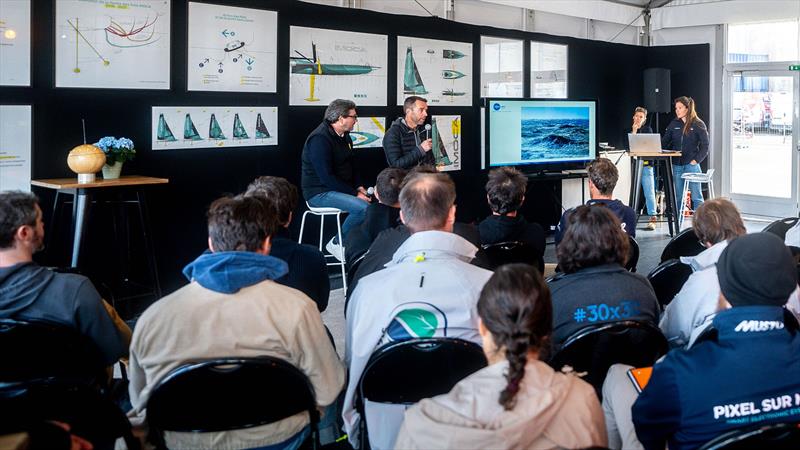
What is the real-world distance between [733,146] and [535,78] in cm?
Answer: 378

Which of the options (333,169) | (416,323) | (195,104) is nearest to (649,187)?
(333,169)

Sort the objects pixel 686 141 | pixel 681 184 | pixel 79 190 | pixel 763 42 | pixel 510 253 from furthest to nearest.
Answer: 1. pixel 763 42
2. pixel 681 184
3. pixel 686 141
4. pixel 79 190
5. pixel 510 253

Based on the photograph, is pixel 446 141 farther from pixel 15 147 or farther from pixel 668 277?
pixel 668 277

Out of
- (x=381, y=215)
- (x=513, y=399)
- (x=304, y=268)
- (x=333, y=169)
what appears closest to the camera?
(x=513, y=399)

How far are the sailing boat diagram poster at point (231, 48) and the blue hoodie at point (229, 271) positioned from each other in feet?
13.2

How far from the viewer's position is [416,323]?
91.9 inches

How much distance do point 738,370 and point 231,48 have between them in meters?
5.11

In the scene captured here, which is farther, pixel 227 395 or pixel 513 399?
pixel 227 395

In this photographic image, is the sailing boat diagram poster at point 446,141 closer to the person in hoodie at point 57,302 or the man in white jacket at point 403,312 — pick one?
the man in white jacket at point 403,312

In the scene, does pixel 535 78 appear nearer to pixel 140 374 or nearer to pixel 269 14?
pixel 269 14

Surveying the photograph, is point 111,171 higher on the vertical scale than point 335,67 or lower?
lower

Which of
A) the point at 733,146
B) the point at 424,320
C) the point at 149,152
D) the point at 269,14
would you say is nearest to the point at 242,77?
the point at 269,14

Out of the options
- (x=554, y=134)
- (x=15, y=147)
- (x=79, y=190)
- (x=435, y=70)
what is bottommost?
(x=79, y=190)

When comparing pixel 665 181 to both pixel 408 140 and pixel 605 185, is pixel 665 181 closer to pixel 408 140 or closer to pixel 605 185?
pixel 408 140
